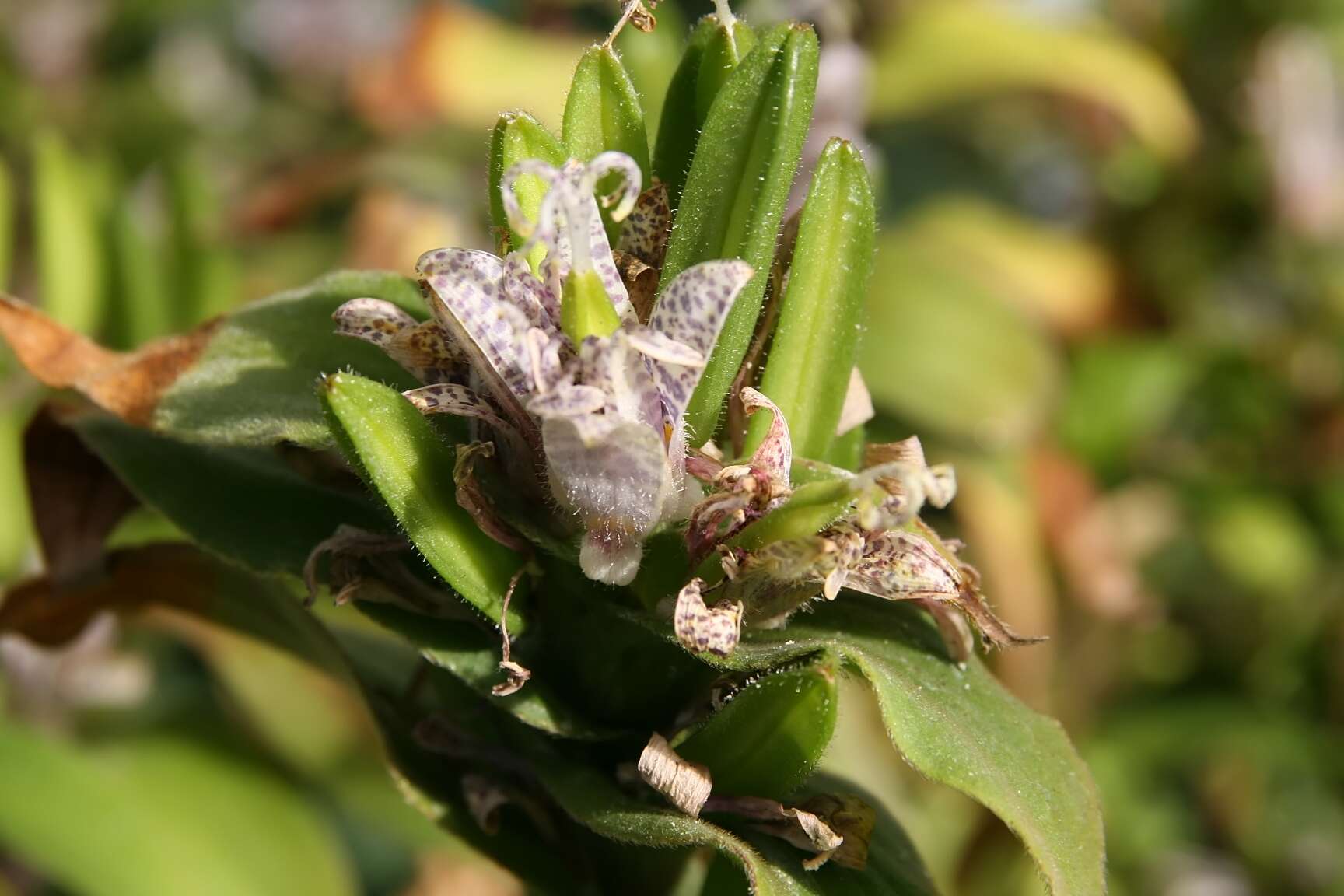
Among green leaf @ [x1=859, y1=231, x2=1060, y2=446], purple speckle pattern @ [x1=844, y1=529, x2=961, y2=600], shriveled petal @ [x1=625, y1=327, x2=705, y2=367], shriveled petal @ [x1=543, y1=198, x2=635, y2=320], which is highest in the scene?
shriveled petal @ [x1=543, y1=198, x2=635, y2=320]

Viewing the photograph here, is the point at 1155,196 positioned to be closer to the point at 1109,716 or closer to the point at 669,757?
the point at 1109,716

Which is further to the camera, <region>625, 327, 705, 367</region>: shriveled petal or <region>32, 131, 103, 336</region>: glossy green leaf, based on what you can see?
<region>32, 131, 103, 336</region>: glossy green leaf

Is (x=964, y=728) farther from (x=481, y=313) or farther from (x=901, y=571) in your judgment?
(x=481, y=313)

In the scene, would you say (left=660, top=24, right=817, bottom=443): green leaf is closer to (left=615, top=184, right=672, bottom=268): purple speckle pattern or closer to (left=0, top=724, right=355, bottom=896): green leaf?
(left=615, top=184, right=672, bottom=268): purple speckle pattern

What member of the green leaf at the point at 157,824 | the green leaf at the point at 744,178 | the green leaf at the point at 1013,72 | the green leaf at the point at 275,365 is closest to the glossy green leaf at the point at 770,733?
the green leaf at the point at 744,178

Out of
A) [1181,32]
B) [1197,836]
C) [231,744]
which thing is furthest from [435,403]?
[1181,32]

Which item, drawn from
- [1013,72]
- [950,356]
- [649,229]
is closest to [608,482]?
[649,229]

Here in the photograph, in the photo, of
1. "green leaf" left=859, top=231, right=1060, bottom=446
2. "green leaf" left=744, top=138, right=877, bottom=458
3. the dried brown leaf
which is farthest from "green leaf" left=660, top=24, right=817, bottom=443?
"green leaf" left=859, top=231, right=1060, bottom=446

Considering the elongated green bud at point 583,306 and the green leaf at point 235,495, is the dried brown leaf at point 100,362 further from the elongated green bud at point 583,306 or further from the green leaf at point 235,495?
the elongated green bud at point 583,306
